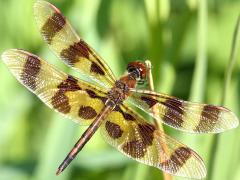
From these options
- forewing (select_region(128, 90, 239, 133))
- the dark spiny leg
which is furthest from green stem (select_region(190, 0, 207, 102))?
the dark spiny leg

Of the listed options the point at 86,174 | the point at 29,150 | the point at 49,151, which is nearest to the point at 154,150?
the point at 49,151

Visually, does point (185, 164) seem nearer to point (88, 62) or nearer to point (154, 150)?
point (154, 150)

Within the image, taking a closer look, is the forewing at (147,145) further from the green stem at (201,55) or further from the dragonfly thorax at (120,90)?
the green stem at (201,55)

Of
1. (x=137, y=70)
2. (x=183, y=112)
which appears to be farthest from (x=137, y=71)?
(x=183, y=112)

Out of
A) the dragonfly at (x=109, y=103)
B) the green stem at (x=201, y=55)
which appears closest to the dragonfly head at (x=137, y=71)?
the dragonfly at (x=109, y=103)

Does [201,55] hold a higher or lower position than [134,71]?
higher

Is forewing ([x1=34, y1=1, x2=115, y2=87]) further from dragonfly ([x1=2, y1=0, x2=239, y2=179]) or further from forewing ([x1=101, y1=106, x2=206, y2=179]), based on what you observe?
forewing ([x1=101, y1=106, x2=206, y2=179])

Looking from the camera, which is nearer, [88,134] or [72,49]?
[88,134]

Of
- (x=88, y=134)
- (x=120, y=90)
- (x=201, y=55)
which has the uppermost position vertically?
(x=201, y=55)

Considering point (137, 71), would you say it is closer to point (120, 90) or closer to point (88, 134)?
point (120, 90)
